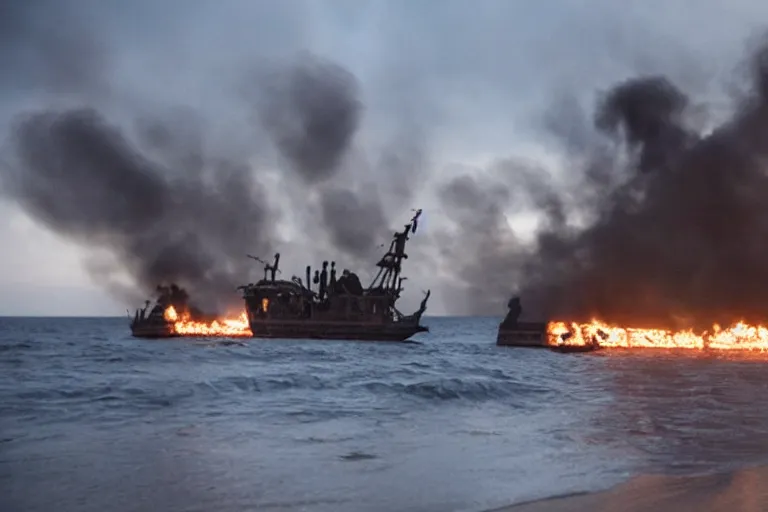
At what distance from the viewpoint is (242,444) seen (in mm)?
16391

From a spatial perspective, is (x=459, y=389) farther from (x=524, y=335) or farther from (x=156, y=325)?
(x=156, y=325)

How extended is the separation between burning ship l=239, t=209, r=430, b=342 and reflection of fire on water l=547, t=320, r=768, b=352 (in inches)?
611

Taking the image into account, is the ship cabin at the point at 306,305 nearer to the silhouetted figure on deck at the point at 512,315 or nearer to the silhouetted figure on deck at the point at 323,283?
the silhouetted figure on deck at the point at 323,283

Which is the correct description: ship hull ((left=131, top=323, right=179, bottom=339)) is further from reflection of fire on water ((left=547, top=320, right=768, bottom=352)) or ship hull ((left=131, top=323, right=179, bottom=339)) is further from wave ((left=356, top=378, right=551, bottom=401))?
wave ((left=356, top=378, right=551, bottom=401))

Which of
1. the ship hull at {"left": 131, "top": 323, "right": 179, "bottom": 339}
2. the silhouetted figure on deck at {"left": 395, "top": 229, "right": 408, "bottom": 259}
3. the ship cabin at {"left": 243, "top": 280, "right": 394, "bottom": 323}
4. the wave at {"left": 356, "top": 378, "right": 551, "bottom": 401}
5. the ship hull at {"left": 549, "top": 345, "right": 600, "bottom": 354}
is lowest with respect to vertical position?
the wave at {"left": 356, "top": 378, "right": 551, "bottom": 401}

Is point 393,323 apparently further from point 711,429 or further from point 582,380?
point 711,429

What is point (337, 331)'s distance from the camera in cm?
7938

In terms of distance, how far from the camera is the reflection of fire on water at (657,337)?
76875 millimetres

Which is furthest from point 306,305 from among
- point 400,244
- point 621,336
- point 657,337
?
point 657,337

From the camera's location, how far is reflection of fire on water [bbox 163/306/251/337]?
9788 cm

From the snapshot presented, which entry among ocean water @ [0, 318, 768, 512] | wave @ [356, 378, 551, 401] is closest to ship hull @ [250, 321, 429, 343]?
ocean water @ [0, 318, 768, 512]

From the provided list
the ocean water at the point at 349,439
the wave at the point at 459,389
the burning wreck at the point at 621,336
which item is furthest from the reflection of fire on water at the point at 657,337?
the wave at the point at 459,389

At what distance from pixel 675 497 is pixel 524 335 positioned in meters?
70.0

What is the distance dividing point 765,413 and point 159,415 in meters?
18.3
